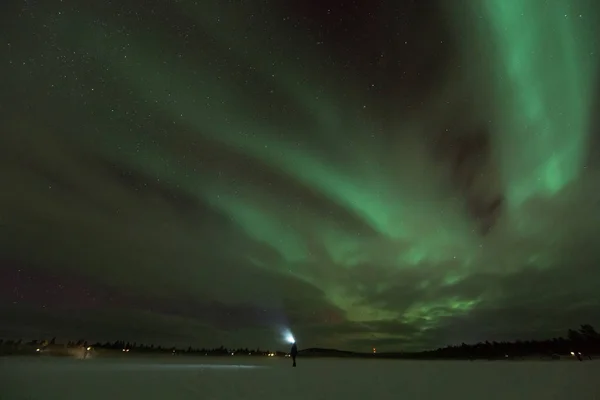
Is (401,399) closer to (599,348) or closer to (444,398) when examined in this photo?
(444,398)

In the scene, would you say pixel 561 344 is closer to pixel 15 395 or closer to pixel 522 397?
pixel 522 397

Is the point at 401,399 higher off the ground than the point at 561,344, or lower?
lower

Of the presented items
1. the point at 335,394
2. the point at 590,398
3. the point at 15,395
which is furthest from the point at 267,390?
the point at 590,398

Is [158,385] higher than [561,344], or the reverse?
[561,344]

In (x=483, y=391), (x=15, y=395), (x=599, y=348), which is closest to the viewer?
(x=15, y=395)

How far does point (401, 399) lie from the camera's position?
10008 mm

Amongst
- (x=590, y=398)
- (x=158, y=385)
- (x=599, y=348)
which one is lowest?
(x=590, y=398)

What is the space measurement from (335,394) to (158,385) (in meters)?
6.28

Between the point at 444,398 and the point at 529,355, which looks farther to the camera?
the point at 529,355

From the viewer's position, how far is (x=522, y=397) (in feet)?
34.0

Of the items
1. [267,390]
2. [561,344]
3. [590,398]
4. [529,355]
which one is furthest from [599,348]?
[267,390]

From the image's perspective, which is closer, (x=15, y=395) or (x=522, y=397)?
(x=15, y=395)

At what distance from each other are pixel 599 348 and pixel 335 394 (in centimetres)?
9887

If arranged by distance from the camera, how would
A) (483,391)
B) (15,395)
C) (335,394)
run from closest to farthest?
(15,395) → (335,394) → (483,391)
